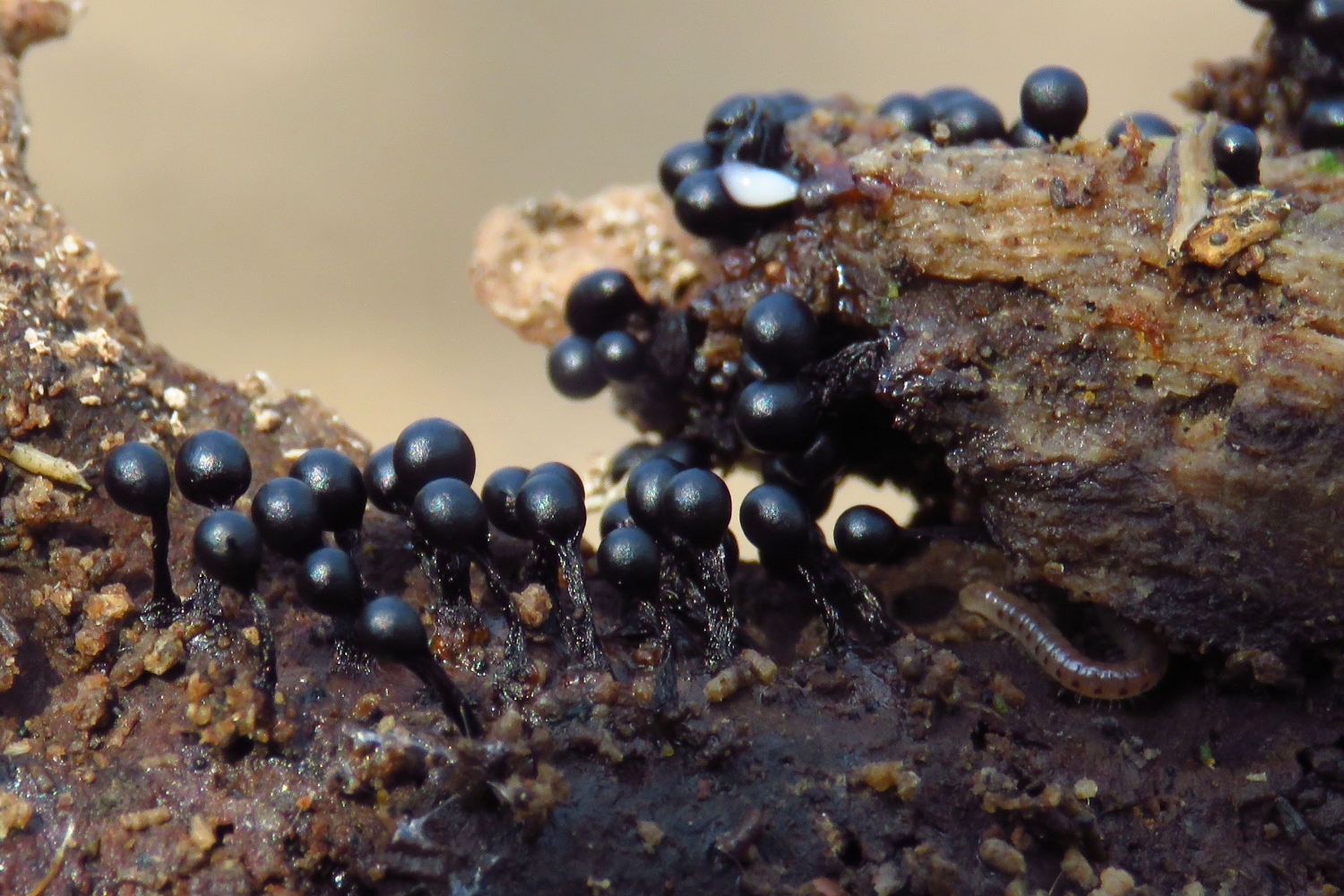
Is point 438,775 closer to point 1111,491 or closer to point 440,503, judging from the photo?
point 440,503

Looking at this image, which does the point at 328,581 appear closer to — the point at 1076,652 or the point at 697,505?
the point at 697,505

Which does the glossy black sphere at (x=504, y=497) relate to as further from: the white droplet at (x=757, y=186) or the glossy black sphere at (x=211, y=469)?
the white droplet at (x=757, y=186)

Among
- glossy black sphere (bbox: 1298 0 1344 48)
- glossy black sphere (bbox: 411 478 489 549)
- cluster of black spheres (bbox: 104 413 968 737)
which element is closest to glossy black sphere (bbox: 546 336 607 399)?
cluster of black spheres (bbox: 104 413 968 737)

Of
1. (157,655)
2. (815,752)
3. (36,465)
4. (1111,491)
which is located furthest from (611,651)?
(36,465)

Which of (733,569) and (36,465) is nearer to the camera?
(36,465)

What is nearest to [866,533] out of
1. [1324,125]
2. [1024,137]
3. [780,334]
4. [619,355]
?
[780,334]

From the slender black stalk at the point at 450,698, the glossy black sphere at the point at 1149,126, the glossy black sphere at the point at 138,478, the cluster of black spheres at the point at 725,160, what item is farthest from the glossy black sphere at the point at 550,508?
the glossy black sphere at the point at 1149,126

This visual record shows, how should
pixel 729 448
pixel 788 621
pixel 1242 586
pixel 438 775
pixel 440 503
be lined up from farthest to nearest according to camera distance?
pixel 729 448 → pixel 788 621 → pixel 1242 586 → pixel 440 503 → pixel 438 775

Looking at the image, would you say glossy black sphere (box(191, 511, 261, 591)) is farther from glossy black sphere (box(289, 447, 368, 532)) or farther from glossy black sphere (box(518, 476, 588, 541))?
glossy black sphere (box(518, 476, 588, 541))
